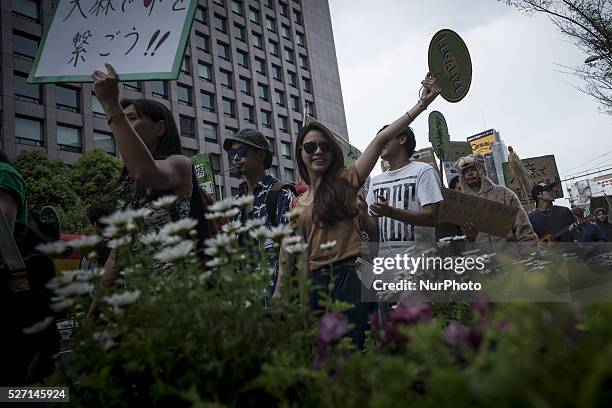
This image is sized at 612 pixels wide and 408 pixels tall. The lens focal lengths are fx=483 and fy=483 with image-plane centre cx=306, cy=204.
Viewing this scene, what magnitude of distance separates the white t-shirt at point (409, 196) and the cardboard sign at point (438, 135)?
199cm

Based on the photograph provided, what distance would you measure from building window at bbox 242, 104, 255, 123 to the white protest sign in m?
39.1

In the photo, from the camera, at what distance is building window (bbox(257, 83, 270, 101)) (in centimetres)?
4291

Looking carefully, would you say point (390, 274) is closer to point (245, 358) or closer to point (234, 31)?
point (245, 358)

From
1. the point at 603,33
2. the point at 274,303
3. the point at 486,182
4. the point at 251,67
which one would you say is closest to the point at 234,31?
the point at 251,67

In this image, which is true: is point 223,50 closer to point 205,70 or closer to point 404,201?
point 205,70

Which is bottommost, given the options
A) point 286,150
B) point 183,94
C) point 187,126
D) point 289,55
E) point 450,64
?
point 450,64

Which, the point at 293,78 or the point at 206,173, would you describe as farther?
the point at 293,78

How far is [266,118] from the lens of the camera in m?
43.1

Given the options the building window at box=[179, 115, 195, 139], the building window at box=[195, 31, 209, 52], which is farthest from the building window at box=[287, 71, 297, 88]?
the building window at box=[179, 115, 195, 139]

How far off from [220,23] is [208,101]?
27.3ft

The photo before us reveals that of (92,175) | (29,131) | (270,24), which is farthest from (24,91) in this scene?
(270,24)

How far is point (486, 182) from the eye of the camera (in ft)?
14.6

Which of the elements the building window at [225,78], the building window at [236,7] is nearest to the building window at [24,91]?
the building window at [225,78]

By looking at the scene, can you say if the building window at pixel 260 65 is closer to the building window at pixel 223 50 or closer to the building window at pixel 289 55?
the building window at pixel 223 50
